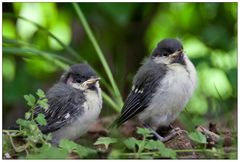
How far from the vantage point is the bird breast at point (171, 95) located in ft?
14.4

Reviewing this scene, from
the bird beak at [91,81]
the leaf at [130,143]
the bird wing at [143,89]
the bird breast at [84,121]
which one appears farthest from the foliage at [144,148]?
the bird wing at [143,89]

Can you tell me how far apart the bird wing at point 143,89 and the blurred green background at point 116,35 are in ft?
3.80

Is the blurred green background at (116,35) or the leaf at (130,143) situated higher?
the blurred green background at (116,35)

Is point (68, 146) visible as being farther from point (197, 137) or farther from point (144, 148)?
point (197, 137)

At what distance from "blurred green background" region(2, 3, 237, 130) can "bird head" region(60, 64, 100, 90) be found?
1.49m

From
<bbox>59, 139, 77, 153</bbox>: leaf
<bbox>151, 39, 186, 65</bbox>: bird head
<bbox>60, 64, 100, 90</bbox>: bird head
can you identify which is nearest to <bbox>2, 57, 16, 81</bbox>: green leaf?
<bbox>60, 64, 100, 90</bbox>: bird head

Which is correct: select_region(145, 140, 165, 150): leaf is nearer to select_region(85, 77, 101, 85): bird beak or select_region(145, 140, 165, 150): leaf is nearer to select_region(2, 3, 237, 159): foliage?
select_region(85, 77, 101, 85): bird beak

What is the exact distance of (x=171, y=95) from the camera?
441cm

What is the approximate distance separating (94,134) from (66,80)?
0.74 m

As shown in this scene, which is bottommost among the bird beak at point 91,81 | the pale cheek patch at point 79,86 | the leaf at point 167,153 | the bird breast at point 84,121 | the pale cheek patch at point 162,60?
the leaf at point 167,153

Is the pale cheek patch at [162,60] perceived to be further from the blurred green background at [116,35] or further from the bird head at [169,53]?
the blurred green background at [116,35]

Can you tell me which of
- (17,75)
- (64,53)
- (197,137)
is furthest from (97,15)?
(197,137)

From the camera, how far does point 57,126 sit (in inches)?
164

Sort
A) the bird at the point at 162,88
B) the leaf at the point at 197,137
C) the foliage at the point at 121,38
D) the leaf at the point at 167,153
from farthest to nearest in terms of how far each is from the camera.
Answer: the foliage at the point at 121,38 → the bird at the point at 162,88 → the leaf at the point at 197,137 → the leaf at the point at 167,153
